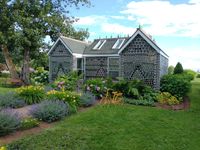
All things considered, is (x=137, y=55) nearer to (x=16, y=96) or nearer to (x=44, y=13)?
(x=16, y=96)

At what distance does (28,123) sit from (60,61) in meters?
15.7

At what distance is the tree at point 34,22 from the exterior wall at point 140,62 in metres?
10.7

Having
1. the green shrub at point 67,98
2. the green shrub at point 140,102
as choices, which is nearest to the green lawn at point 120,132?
A: the green shrub at point 67,98

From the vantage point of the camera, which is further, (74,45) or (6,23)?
(6,23)

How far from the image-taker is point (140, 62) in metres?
18.4

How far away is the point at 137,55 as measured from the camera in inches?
727

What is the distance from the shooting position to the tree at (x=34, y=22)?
80.6 ft

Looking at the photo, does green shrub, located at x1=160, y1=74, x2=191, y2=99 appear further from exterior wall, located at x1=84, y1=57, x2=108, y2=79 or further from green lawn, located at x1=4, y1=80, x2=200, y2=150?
exterior wall, located at x1=84, y1=57, x2=108, y2=79

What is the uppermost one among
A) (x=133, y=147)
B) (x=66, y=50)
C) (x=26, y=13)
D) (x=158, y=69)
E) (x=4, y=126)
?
(x=26, y=13)

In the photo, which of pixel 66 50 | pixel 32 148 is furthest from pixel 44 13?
pixel 32 148

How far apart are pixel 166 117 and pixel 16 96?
7.82m

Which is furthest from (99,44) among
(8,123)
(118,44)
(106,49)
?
(8,123)

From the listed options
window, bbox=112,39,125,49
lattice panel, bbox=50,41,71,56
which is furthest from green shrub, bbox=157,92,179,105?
lattice panel, bbox=50,41,71,56

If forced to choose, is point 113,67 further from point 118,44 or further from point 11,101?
point 11,101
